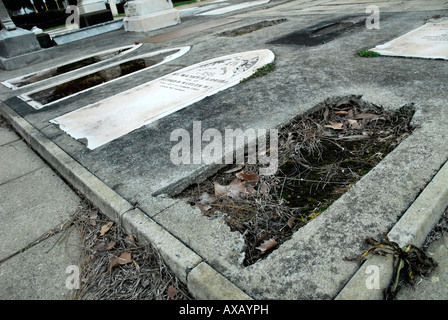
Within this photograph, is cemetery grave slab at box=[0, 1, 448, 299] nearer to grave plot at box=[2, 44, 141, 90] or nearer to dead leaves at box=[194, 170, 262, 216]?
dead leaves at box=[194, 170, 262, 216]

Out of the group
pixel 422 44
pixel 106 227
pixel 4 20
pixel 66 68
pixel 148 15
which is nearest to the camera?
pixel 106 227

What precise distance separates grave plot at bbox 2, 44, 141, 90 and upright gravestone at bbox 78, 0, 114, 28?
5453 millimetres

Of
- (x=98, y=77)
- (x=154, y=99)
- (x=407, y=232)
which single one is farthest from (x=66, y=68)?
(x=407, y=232)

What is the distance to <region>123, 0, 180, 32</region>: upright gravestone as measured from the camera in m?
10.4

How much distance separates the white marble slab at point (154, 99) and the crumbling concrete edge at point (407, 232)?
8.62 ft

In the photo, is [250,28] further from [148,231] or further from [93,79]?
[148,231]

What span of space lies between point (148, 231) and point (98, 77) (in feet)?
15.4

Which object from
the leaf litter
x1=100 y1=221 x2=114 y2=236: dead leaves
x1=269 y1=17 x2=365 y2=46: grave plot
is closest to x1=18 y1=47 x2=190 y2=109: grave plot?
x1=269 y1=17 x2=365 y2=46: grave plot

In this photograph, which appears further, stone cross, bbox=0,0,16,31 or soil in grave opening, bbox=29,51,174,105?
stone cross, bbox=0,0,16,31

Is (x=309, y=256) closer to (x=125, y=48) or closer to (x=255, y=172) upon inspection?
(x=255, y=172)

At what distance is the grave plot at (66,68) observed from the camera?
21.2ft

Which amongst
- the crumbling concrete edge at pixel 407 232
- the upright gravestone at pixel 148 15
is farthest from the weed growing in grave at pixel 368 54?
the upright gravestone at pixel 148 15

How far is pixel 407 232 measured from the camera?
159 centimetres

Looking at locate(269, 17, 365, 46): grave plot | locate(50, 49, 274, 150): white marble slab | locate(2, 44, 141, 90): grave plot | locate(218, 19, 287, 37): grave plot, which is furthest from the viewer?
locate(218, 19, 287, 37): grave plot
